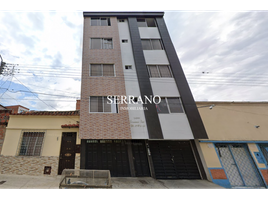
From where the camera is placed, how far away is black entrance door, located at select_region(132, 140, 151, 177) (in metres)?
7.19

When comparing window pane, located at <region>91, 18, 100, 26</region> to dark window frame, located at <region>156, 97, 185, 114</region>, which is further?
window pane, located at <region>91, 18, 100, 26</region>

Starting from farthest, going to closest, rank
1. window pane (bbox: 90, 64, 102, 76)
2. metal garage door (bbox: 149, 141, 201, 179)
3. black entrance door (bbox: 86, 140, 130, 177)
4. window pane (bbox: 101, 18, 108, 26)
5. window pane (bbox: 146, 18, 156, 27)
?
window pane (bbox: 146, 18, 156, 27)
window pane (bbox: 101, 18, 108, 26)
window pane (bbox: 90, 64, 102, 76)
metal garage door (bbox: 149, 141, 201, 179)
black entrance door (bbox: 86, 140, 130, 177)

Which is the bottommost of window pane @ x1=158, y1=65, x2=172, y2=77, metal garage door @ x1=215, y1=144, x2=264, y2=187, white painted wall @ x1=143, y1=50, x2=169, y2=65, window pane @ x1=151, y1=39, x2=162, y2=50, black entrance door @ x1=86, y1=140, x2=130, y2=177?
metal garage door @ x1=215, y1=144, x2=264, y2=187

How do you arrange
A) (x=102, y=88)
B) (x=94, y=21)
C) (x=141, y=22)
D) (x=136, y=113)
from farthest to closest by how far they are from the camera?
(x=141, y=22)
(x=94, y=21)
(x=102, y=88)
(x=136, y=113)

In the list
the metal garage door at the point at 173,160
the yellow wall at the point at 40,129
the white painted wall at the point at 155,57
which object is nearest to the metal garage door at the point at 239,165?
the metal garage door at the point at 173,160

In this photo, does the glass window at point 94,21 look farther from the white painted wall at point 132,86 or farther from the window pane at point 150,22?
the window pane at point 150,22

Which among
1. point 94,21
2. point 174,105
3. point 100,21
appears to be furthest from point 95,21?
point 174,105

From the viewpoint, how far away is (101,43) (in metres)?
9.95

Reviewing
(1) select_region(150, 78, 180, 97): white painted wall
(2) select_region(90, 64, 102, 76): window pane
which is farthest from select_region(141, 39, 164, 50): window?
(2) select_region(90, 64, 102, 76): window pane

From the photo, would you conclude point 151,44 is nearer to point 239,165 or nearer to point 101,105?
point 101,105

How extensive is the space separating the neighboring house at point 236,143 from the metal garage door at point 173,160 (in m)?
0.89

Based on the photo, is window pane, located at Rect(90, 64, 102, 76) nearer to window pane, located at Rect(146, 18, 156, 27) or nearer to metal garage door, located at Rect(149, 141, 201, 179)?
metal garage door, located at Rect(149, 141, 201, 179)

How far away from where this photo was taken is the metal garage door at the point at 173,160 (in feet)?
23.7

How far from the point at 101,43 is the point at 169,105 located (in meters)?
7.83
